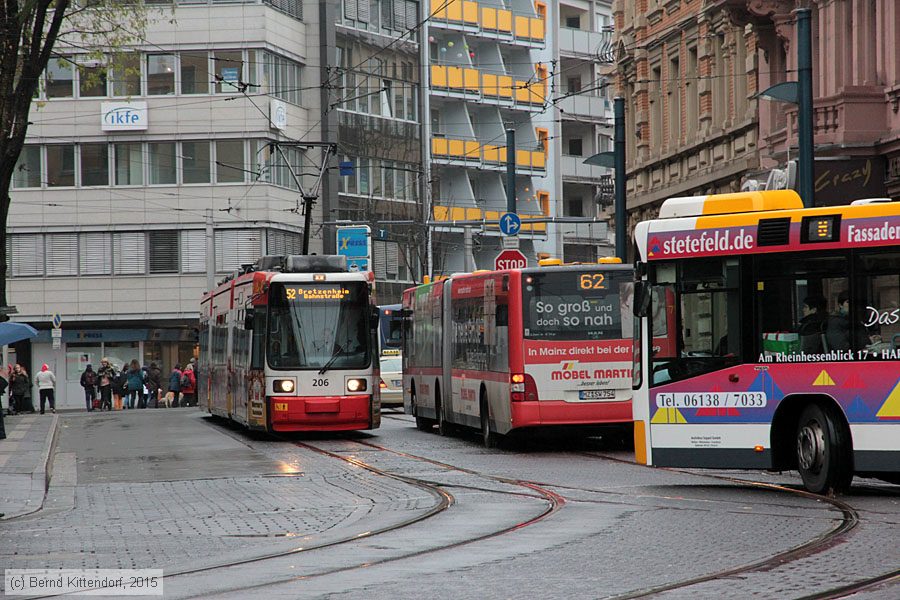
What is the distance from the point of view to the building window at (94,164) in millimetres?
64750

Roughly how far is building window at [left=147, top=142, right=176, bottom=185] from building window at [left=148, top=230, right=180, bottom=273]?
1.99 metres

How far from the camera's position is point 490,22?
268 feet

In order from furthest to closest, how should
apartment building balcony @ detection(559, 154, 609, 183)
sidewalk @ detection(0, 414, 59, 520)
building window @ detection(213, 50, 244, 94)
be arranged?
apartment building balcony @ detection(559, 154, 609, 183) < building window @ detection(213, 50, 244, 94) < sidewalk @ detection(0, 414, 59, 520)

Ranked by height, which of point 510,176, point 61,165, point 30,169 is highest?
point 61,165

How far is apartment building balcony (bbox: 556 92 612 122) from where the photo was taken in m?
89.2

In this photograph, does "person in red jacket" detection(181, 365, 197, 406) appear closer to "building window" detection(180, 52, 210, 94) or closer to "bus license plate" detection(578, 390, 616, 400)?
"building window" detection(180, 52, 210, 94)

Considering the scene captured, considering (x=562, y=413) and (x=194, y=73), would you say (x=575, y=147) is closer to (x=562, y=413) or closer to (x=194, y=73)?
(x=194, y=73)

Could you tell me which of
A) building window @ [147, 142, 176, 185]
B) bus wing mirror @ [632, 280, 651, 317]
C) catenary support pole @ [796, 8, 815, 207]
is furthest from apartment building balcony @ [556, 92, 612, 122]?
bus wing mirror @ [632, 280, 651, 317]

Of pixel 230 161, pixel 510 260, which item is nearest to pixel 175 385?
pixel 230 161

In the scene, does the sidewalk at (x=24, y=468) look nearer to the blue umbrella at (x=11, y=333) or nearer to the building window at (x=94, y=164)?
the blue umbrella at (x=11, y=333)

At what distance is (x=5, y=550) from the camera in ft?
41.5

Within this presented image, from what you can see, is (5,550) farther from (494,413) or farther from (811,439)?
(494,413)

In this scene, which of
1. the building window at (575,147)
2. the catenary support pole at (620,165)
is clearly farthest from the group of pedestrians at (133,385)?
the building window at (575,147)

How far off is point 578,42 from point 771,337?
244 feet
